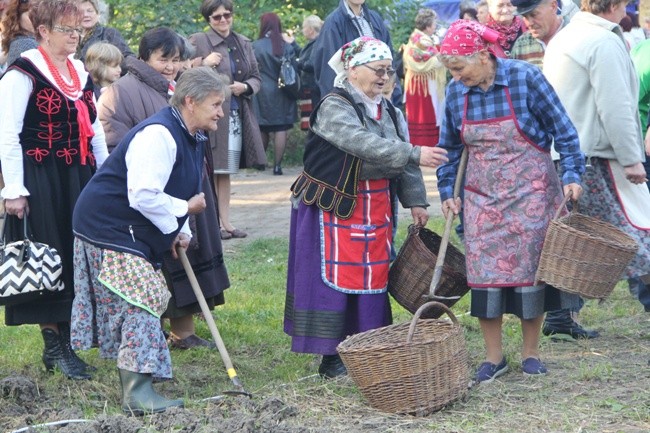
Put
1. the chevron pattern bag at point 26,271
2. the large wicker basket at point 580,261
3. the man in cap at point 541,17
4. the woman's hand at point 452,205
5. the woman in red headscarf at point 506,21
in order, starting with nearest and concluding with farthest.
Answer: the large wicker basket at point 580,261 < the chevron pattern bag at point 26,271 < the woman's hand at point 452,205 < the man in cap at point 541,17 < the woman in red headscarf at point 506,21

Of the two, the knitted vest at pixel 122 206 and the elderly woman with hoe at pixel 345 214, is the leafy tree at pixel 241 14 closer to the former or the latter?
the elderly woman with hoe at pixel 345 214

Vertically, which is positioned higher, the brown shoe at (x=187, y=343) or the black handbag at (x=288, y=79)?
the black handbag at (x=288, y=79)

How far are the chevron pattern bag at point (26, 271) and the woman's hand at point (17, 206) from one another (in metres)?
0.18

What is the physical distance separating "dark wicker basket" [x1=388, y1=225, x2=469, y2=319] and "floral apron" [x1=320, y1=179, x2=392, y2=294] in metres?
0.12

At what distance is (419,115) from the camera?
1234 centimetres

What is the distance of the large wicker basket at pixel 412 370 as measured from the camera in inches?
191

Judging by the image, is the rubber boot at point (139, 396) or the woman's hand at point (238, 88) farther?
the woman's hand at point (238, 88)

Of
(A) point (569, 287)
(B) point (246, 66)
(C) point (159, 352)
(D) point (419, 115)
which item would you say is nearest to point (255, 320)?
(C) point (159, 352)

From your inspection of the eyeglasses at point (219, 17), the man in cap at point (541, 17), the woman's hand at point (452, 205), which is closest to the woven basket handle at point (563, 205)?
the woman's hand at point (452, 205)

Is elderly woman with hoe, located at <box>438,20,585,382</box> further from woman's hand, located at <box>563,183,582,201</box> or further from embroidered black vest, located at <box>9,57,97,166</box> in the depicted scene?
embroidered black vest, located at <box>9,57,97,166</box>

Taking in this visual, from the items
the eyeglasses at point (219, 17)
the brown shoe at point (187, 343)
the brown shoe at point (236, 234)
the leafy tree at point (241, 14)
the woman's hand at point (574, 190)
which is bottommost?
the brown shoe at point (187, 343)

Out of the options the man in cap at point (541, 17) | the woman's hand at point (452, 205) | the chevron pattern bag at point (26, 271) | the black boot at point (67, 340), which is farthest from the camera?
the man in cap at point (541, 17)

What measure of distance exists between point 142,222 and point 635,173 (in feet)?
8.38

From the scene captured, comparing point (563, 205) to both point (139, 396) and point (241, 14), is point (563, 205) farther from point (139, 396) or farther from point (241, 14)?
point (241, 14)
